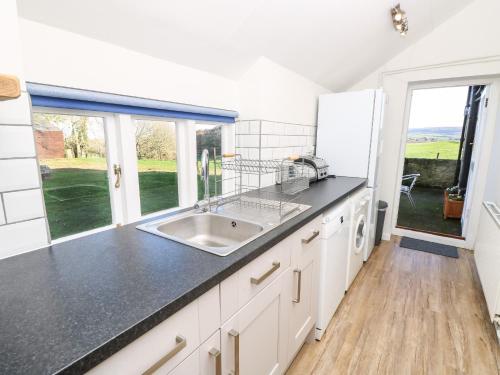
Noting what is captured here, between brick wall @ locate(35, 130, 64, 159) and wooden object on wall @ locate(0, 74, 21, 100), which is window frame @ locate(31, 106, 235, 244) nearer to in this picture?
brick wall @ locate(35, 130, 64, 159)

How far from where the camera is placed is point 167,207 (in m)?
1.72

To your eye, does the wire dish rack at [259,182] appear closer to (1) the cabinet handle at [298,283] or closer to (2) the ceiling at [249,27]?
(1) the cabinet handle at [298,283]

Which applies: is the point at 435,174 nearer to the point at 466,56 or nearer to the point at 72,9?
the point at 466,56

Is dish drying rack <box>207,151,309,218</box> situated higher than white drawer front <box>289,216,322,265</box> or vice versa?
dish drying rack <box>207,151,309,218</box>

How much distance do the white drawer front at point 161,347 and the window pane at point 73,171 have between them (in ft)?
3.02

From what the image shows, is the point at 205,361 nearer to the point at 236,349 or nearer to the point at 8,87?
the point at 236,349

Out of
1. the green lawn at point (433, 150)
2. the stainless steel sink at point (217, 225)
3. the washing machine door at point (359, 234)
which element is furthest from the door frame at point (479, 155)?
the green lawn at point (433, 150)

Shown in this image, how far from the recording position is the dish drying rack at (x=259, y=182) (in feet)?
5.46

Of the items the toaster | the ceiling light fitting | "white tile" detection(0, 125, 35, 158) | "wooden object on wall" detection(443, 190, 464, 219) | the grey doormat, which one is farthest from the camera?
"wooden object on wall" detection(443, 190, 464, 219)

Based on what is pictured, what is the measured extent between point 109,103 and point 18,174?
1.71 feet

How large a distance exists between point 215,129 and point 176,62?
581 millimetres

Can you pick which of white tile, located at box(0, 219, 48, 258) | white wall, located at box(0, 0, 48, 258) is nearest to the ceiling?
white wall, located at box(0, 0, 48, 258)

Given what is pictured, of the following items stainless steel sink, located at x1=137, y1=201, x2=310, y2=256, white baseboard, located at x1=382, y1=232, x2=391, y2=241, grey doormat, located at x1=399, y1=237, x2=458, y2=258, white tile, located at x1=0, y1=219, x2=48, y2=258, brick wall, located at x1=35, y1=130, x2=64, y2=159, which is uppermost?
brick wall, located at x1=35, y1=130, x2=64, y2=159

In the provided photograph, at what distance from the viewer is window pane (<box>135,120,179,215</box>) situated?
1.54 metres
